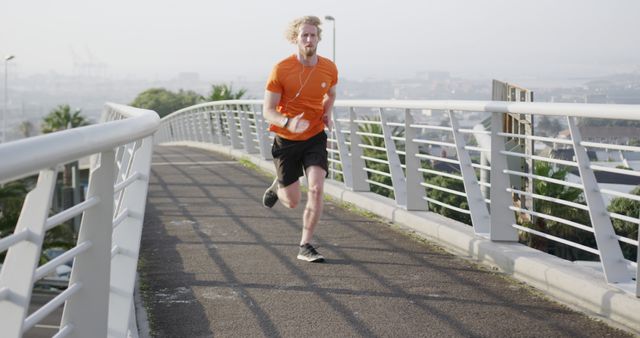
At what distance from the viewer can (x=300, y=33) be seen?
287 inches

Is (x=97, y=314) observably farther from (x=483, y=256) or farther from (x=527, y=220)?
(x=527, y=220)

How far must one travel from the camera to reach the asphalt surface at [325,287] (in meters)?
5.58

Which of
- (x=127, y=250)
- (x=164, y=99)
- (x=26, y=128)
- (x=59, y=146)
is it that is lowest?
(x=26, y=128)

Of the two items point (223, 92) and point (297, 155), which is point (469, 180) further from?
point (223, 92)

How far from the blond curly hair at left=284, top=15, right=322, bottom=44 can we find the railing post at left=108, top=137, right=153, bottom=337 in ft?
8.86

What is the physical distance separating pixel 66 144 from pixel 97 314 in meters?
0.96

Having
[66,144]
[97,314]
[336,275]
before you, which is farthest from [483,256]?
[66,144]

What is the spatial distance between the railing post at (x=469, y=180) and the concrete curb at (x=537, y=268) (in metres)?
0.19

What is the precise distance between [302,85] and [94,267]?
3918 millimetres

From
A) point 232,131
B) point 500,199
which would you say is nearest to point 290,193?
point 500,199

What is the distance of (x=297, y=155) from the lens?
7.77 meters

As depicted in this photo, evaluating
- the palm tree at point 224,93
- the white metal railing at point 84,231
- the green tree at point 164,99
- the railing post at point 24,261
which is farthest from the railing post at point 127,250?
the green tree at point 164,99

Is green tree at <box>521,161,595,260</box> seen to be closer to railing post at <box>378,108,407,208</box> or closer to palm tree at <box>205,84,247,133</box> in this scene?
railing post at <box>378,108,407,208</box>

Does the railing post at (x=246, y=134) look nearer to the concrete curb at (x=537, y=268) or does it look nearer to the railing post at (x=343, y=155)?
the railing post at (x=343, y=155)
